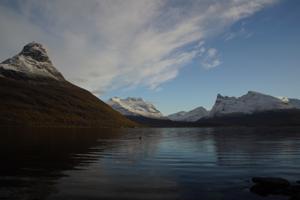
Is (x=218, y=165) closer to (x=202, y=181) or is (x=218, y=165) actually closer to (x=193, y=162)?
(x=193, y=162)

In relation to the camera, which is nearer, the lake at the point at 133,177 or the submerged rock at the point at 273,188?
the submerged rock at the point at 273,188

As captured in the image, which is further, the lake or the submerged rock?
the lake

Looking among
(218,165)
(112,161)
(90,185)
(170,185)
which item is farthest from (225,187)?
(112,161)

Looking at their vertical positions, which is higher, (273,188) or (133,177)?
(133,177)

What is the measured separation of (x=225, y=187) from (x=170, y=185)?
528 centimetres

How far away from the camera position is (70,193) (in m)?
28.0

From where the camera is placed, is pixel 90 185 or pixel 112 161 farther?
pixel 112 161

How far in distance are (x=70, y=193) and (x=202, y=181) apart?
13.9m

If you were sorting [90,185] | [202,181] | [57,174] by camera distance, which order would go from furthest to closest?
[57,174]
[202,181]
[90,185]

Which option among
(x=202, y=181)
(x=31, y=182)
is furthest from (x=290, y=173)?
(x=31, y=182)

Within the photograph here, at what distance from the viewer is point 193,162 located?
51.1 metres

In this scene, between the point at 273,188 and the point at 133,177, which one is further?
the point at 133,177

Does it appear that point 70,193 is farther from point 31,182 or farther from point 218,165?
point 218,165

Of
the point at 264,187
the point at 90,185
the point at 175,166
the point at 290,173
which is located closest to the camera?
the point at 264,187
